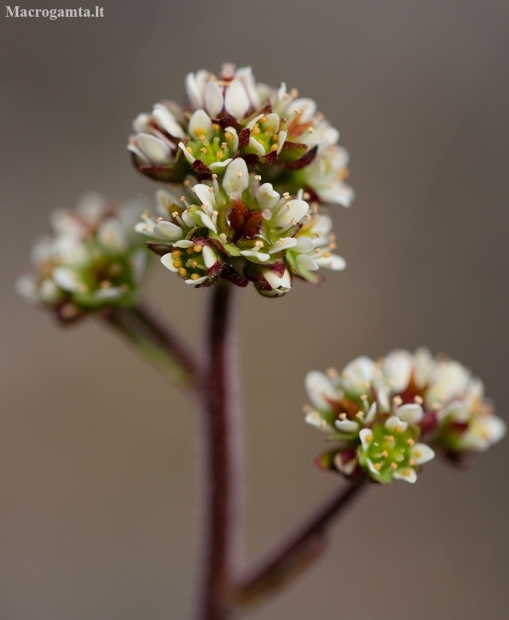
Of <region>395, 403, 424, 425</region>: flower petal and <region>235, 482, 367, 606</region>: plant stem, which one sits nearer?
<region>395, 403, 424, 425</region>: flower petal

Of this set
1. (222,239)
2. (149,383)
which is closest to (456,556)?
(149,383)

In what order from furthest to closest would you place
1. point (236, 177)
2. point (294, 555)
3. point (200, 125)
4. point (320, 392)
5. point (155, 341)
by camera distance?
1. point (155, 341)
2. point (294, 555)
3. point (320, 392)
4. point (200, 125)
5. point (236, 177)

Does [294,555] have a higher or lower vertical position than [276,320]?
higher

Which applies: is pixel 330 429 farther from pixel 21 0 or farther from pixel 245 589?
pixel 21 0

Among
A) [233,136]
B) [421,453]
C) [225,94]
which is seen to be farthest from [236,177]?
[421,453]

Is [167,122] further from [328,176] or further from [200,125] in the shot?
[328,176]

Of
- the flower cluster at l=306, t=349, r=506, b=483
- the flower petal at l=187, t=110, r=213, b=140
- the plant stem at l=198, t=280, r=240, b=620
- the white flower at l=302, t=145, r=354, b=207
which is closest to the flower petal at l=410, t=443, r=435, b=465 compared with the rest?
the flower cluster at l=306, t=349, r=506, b=483

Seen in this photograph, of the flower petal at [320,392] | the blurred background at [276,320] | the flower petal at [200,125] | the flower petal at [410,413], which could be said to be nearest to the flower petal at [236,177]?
the flower petal at [200,125]

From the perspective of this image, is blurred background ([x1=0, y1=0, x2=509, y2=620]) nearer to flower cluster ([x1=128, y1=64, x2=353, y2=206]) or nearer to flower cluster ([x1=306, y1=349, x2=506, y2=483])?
flower cluster ([x1=306, y1=349, x2=506, y2=483])
